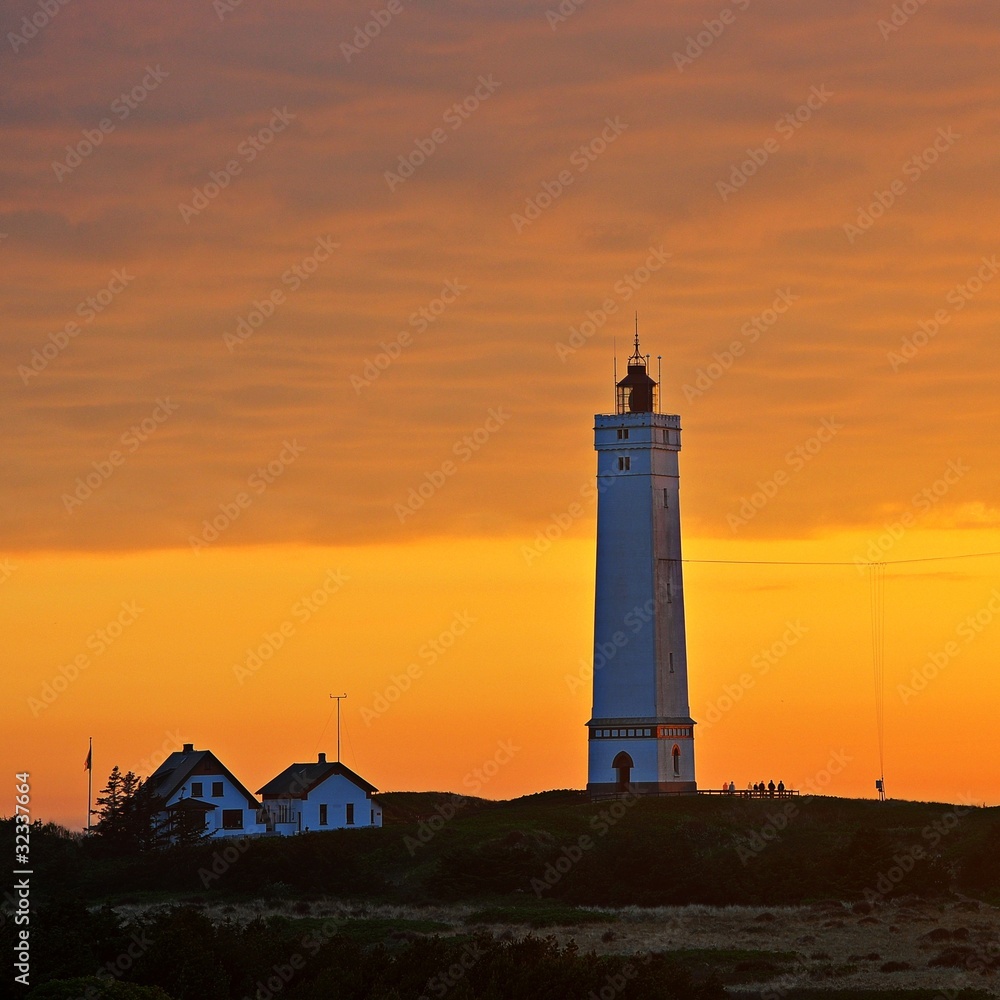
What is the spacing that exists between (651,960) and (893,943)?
447 inches

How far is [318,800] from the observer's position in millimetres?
91250

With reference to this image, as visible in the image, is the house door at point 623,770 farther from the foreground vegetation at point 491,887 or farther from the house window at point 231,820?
the house window at point 231,820

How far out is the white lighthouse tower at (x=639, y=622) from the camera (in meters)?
86.4

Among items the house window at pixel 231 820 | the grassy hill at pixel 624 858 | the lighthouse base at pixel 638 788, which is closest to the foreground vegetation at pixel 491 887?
the grassy hill at pixel 624 858

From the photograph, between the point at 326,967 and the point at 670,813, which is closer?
the point at 326,967

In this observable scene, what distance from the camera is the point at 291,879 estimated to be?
7575 centimetres

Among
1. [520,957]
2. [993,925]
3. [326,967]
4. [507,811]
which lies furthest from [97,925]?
[507,811]

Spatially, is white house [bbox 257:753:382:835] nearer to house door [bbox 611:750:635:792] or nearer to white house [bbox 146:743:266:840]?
white house [bbox 146:743:266:840]

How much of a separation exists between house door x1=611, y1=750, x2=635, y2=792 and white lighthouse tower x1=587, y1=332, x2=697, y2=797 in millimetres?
45

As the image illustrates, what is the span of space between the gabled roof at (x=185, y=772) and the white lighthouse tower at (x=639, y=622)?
17.5 meters

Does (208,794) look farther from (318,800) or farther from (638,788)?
(638,788)

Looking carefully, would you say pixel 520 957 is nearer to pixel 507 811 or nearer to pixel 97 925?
pixel 97 925

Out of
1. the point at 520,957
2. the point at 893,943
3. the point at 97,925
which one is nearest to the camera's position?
the point at 520,957

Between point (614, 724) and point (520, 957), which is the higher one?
point (614, 724)
